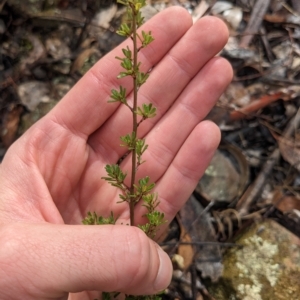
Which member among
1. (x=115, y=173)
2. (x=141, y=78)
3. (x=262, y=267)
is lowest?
(x=262, y=267)

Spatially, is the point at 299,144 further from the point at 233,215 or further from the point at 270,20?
the point at 270,20

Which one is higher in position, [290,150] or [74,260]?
[74,260]

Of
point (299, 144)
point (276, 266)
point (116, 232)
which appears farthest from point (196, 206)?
point (116, 232)

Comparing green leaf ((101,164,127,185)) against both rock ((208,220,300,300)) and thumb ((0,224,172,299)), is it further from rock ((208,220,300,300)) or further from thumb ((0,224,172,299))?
rock ((208,220,300,300))

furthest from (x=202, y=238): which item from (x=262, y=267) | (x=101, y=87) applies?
(x=101, y=87)

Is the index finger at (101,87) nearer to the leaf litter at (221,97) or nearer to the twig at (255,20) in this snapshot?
the leaf litter at (221,97)

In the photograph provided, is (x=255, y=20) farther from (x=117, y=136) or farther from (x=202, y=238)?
(x=202, y=238)
